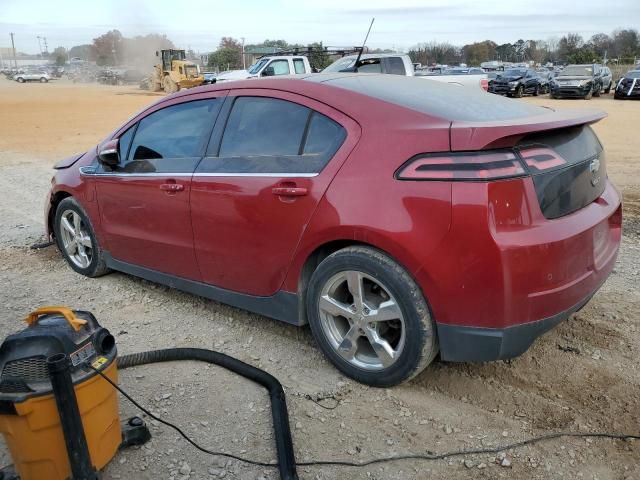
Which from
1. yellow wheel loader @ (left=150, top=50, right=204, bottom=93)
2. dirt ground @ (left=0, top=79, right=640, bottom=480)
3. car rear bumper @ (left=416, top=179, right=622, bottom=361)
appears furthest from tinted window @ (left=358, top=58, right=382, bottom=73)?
Answer: yellow wheel loader @ (left=150, top=50, right=204, bottom=93)

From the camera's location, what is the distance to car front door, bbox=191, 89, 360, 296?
126 inches

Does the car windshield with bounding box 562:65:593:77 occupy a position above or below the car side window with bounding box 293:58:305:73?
below

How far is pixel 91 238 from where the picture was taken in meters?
4.87

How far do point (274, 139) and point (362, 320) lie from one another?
3.82 feet

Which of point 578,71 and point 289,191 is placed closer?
point 289,191

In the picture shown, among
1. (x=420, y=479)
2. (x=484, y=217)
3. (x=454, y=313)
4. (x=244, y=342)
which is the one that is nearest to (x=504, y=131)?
(x=484, y=217)

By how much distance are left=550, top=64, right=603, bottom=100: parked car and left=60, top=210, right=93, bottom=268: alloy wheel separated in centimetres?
2686

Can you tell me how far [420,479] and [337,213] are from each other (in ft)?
4.28

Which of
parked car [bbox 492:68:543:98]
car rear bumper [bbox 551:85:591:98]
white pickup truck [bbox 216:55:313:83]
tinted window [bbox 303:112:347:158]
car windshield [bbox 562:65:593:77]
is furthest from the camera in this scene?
→ parked car [bbox 492:68:543:98]

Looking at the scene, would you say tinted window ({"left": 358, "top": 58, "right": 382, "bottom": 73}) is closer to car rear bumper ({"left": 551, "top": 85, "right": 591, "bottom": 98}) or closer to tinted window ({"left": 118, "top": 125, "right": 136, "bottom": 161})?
tinted window ({"left": 118, "top": 125, "right": 136, "bottom": 161})

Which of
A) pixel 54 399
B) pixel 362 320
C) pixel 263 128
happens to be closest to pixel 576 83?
pixel 263 128

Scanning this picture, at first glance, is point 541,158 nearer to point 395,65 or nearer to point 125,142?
point 125,142

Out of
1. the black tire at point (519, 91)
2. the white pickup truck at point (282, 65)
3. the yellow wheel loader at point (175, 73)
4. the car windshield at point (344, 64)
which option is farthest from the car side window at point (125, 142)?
the yellow wheel loader at point (175, 73)

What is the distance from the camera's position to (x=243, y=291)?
3.71 meters
